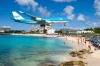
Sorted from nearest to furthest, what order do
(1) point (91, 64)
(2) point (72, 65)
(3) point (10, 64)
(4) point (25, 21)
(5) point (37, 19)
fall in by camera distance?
(2) point (72, 65) → (1) point (91, 64) → (3) point (10, 64) → (5) point (37, 19) → (4) point (25, 21)

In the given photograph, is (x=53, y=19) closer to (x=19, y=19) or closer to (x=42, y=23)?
(x=42, y=23)

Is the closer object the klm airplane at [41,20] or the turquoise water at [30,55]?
the turquoise water at [30,55]

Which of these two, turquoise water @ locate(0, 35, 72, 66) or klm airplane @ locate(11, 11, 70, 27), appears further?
klm airplane @ locate(11, 11, 70, 27)

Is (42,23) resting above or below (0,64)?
above

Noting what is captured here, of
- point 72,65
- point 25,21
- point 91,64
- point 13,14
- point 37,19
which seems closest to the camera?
point 72,65

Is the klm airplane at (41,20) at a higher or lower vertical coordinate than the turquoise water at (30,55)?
higher

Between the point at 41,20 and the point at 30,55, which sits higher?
the point at 41,20

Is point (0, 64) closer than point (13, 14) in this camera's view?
Yes

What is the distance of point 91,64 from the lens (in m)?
31.5

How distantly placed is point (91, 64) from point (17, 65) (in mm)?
11533

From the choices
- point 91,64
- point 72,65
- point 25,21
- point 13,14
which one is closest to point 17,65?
point 72,65

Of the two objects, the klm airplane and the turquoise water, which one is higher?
the klm airplane

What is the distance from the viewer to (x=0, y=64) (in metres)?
33.9

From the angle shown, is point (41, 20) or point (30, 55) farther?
point (41, 20)
